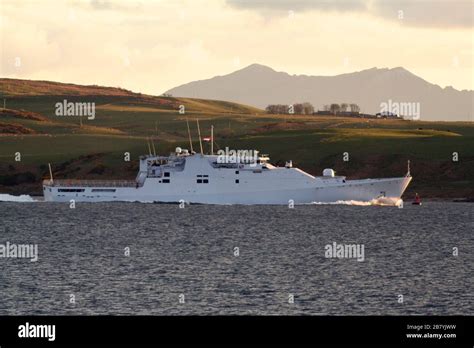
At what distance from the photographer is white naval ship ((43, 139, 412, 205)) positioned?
415ft

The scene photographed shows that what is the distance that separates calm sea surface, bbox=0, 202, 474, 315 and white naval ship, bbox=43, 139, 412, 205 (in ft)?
54.0

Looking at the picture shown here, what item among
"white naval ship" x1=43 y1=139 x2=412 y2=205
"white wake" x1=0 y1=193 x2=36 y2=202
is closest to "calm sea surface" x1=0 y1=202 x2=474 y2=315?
"white naval ship" x1=43 y1=139 x2=412 y2=205

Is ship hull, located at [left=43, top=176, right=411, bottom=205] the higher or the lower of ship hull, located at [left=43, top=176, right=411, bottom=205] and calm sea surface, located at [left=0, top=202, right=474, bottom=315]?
the higher

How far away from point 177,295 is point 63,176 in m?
125

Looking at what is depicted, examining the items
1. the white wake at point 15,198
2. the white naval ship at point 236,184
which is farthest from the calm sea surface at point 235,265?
the white wake at point 15,198

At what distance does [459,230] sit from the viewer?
93.3 meters

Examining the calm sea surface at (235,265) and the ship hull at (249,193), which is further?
the ship hull at (249,193)

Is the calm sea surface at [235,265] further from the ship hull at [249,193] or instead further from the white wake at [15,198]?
the white wake at [15,198]

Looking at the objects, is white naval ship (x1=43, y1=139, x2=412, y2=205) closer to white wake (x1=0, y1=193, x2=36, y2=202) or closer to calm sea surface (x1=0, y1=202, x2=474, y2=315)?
calm sea surface (x1=0, y1=202, x2=474, y2=315)

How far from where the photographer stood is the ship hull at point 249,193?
127m

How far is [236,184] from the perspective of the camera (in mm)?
126500

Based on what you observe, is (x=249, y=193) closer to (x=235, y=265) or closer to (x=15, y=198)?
(x=15, y=198)

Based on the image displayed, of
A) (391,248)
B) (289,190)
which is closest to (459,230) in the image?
(391,248)
